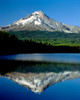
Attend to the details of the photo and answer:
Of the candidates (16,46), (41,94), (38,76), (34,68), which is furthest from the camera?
(16,46)

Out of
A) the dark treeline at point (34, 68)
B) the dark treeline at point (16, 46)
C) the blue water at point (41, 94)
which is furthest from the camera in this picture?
the dark treeline at point (16, 46)

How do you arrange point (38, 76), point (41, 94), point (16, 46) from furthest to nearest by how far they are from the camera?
1. point (16, 46)
2. point (38, 76)
3. point (41, 94)

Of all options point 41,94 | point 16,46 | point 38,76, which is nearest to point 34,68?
point 38,76

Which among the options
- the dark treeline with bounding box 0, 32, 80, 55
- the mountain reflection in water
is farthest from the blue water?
the dark treeline with bounding box 0, 32, 80, 55

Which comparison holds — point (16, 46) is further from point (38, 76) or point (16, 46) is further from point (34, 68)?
point (38, 76)

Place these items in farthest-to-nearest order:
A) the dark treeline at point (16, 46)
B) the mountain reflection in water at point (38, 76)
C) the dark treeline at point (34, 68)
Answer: the dark treeline at point (16, 46) < the dark treeline at point (34, 68) < the mountain reflection in water at point (38, 76)

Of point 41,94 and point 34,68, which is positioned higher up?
point 34,68

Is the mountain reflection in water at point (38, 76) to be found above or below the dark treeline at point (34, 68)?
below

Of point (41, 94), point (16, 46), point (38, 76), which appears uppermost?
point (16, 46)

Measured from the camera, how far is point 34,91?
17.5 m

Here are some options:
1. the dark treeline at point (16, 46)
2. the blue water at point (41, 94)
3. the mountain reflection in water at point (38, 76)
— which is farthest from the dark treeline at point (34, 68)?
the dark treeline at point (16, 46)

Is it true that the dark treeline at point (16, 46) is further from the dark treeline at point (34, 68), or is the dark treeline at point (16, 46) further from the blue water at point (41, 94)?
the blue water at point (41, 94)

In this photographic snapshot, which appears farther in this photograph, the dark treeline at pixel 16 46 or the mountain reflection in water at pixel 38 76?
the dark treeline at pixel 16 46

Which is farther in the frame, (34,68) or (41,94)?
(34,68)
